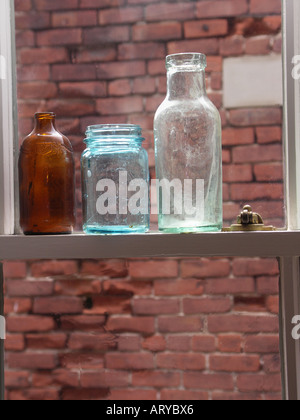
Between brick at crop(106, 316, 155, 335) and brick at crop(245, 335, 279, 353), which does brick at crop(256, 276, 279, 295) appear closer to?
brick at crop(245, 335, 279, 353)

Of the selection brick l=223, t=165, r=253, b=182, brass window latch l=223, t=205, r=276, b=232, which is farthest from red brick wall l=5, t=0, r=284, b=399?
brass window latch l=223, t=205, r=276, b=232

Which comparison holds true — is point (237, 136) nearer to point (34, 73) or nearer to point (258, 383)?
point (34, 73)

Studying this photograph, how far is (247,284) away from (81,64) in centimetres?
75

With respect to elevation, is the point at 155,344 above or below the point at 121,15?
Answer: below

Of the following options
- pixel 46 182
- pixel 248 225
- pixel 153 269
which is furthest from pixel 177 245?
pixel 153 269

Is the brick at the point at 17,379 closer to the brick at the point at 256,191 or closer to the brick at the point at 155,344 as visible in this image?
the brick at the point at 155,344

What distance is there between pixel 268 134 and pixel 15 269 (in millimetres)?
799

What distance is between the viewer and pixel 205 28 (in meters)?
1.21

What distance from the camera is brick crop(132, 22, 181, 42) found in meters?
1.20

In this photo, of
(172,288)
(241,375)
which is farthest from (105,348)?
(241,375)

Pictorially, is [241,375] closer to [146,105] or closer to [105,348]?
[105,348]

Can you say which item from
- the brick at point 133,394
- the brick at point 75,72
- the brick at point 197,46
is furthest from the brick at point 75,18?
the brick at point 133,394

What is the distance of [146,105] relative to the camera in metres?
1.21

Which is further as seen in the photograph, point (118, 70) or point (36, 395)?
point (36, 395)
